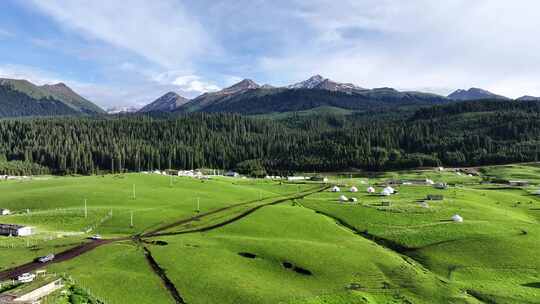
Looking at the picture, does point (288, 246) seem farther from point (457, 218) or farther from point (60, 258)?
point (457, 218)

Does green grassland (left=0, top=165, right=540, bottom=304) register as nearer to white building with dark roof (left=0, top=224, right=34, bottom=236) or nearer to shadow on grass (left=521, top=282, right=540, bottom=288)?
shadow on grass (left=521, top=282, right=540, bottom=288)

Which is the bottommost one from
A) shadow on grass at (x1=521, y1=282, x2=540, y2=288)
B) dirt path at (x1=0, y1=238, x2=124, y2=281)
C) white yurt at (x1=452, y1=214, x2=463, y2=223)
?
shadow on grass at (x1=521, y1=282, x2=540, y2=288)

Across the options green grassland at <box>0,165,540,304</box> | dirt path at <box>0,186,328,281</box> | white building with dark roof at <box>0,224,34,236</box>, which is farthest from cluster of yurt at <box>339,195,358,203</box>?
white building with dark roof at <box>0,224,34,236</box>

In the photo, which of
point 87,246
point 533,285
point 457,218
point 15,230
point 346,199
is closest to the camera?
point 533,285

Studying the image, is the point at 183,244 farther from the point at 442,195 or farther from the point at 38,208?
the point at 442,195

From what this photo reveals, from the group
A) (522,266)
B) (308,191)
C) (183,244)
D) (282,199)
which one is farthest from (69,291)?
(308,191)

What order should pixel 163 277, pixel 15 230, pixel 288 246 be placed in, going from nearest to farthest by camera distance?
pixel 163 277 → pixel 288 246 → pixel 15 230

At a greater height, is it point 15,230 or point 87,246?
point 15,230

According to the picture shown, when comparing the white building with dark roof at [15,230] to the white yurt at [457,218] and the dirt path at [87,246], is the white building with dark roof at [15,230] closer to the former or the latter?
the dirt path at [87,246]

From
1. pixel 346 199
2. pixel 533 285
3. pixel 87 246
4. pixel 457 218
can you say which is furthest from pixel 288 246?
pixel 346 199
